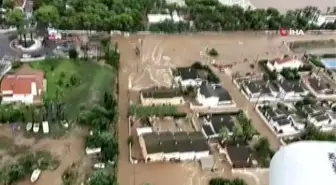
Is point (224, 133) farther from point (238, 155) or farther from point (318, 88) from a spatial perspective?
point (318, 88)

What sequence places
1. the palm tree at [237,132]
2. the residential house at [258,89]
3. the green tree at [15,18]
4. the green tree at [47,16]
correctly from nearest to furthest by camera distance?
1. the palm tree at [237,132]
2. the residential house at [258,89]
3. the green tree at [15,18]
4. the green tree at [47,16]

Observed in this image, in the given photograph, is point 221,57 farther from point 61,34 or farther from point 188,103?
point 61,34

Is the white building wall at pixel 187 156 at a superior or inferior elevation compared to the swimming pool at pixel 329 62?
inferior

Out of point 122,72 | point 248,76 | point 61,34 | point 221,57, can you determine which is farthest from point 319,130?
point 61,34

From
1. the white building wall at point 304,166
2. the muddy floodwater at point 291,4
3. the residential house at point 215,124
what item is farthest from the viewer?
the muddy floodwater at point 291,4

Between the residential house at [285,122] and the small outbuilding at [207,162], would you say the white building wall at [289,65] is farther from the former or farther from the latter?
the small outbuilding at [207,162]

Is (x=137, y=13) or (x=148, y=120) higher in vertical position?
(x=137, y=13)

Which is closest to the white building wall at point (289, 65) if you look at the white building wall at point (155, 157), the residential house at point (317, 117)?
the residential house at point (317, 117)
